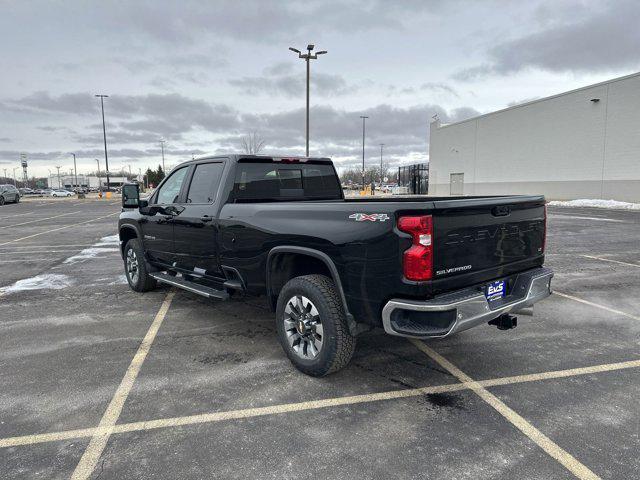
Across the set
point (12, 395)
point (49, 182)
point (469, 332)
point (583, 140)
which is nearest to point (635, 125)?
point (583, 140)

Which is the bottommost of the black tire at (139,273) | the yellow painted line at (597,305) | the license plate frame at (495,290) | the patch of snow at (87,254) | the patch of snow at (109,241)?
the patch of snow at (87,254)

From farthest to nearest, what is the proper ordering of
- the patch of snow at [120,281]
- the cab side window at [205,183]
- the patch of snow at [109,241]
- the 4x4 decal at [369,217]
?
the patch of snow at [109,241], the patch of snow at [120,281], the cab side window at [205,183], the 4x4 decal at [369,217]

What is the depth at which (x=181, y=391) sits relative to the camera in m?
3.66

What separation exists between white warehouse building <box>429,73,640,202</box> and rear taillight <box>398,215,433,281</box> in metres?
→ 30.7

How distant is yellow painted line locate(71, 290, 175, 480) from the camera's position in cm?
272

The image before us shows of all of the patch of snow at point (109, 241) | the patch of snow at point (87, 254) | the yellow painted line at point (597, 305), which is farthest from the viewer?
the patch of snow at point (109, 241)

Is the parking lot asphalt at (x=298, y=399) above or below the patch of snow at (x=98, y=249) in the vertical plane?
below

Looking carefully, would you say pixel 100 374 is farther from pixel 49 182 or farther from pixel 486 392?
pixel 49 182

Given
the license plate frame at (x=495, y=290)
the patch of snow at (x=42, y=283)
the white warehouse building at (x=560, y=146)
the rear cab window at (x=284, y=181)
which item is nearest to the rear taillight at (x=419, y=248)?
the license plate frame at (x=495, y=290)

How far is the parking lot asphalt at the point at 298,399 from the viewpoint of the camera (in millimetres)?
2744

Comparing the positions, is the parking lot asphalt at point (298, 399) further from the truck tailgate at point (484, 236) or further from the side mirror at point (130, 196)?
the side mirror at point (130, 196)

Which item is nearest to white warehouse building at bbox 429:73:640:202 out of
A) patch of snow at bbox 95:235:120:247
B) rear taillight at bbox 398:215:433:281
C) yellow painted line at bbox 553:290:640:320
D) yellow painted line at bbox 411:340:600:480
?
yellow painted line at bbox 553:290:640:320

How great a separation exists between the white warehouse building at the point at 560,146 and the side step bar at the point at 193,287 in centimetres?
3046

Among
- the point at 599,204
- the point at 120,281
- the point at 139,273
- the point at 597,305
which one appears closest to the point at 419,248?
the point at 597,305
